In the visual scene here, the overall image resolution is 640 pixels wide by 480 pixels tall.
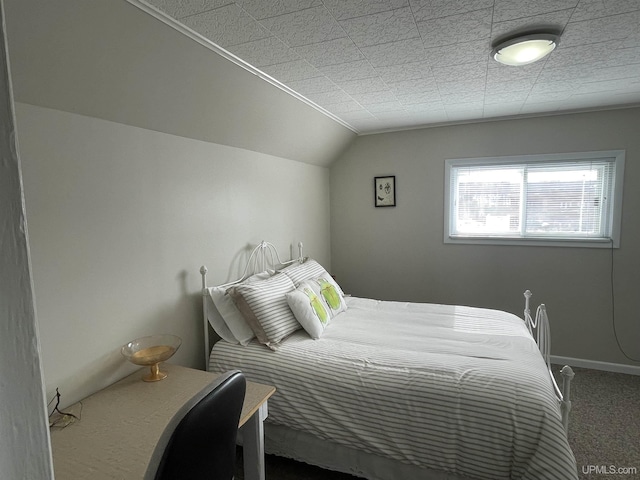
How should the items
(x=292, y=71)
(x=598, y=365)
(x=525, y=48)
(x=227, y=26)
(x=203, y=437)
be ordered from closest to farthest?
(x=203, y=437) → (x=227, y=26) → (x=525, y=48) → (x=292, y=71) → (x=598, y=365)

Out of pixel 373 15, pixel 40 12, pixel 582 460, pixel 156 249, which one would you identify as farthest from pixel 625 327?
pixel 40 12

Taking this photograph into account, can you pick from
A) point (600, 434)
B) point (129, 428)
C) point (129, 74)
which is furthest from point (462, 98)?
point (129, 428)

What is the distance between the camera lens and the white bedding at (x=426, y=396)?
161 cm

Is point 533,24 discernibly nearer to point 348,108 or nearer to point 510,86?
point 510,86

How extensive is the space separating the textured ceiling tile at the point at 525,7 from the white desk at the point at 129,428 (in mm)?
2009

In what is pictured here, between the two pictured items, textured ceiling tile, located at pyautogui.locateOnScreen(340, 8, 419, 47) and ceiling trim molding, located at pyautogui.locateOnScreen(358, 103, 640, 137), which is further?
ceiling trim molding, located at pyautogui.locateOnScreen(358, 103, 640, 137)

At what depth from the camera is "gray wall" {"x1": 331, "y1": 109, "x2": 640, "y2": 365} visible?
3.19 m

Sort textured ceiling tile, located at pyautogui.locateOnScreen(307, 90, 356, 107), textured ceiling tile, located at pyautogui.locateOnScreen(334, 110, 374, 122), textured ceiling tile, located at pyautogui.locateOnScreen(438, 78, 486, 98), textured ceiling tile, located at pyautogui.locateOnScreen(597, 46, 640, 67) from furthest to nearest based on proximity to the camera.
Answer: textured ceiling tile, located at pyautogui.locateOnScreen(334, 110, 374, 122), textured ceiling tile, located at pyautogui.locateOnScreen(307, 90, 356, 107), textured ceiling tile, located at pyautogui.locateOnScreen(438, 78, 486, 98), textured ceiling tile, located at pyautogui.locateOnScreen(597, 46, 640, 67)

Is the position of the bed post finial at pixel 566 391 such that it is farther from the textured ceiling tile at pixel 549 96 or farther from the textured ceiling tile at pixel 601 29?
the textured ceiling tile at pixel 549 96

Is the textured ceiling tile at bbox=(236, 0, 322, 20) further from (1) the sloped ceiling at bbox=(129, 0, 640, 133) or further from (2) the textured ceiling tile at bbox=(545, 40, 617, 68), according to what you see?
(2) the textured ceiling tile at bbox=(545, 40, 617, 68)

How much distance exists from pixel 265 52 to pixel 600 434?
3247 mm

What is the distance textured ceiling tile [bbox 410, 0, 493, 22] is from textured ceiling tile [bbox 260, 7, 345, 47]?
358 mm

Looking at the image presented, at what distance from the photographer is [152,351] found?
6.36ft

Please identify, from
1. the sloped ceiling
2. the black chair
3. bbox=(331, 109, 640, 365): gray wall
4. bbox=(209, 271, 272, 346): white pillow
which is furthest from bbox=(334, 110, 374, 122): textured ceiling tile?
the black chair
